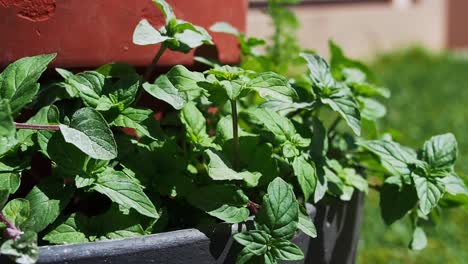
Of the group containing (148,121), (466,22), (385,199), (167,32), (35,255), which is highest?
(167,32)

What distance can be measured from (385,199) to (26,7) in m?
0.86

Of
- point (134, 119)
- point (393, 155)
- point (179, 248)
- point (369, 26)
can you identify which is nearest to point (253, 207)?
point (179, 248)

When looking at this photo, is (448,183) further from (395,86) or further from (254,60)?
(395,86)

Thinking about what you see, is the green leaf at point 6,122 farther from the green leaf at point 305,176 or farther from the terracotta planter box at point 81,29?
the green leaf at point 305,176

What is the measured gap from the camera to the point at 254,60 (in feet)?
5.87

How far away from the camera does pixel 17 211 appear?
4.09 ft

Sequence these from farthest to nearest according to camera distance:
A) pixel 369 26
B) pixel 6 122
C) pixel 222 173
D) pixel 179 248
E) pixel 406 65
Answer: pixel 369 26, pixel 406 65, pixel 222 173, pixel 179 248, pixel 6 122

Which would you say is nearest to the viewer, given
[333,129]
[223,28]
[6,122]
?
[6,122]

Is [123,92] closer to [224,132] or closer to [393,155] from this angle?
[224,132]

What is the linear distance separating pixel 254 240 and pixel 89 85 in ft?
1.43

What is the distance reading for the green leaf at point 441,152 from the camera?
1.59m

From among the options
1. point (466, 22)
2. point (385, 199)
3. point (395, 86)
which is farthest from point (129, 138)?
point (466, 22)

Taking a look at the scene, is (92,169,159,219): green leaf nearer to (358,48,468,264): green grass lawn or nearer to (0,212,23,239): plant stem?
(0,212,23,239): plant stem

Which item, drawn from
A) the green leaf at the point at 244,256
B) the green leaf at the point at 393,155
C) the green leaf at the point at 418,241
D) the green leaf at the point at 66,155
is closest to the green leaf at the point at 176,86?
the green leaf at the point at 66,155
